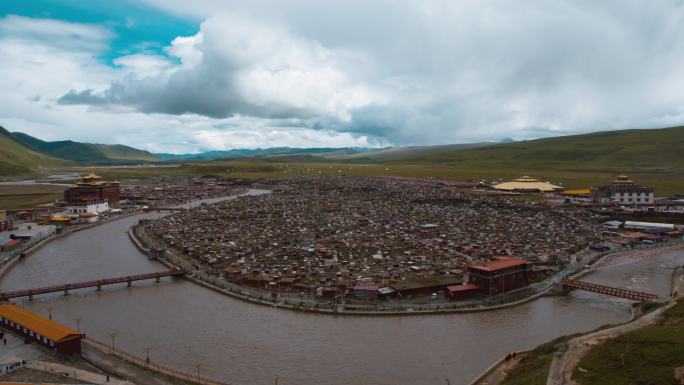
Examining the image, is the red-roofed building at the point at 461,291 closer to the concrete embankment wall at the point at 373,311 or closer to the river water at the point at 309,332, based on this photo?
the concrete embankment wall at the point at 373,311

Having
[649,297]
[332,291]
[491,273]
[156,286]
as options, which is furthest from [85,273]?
[649,297]

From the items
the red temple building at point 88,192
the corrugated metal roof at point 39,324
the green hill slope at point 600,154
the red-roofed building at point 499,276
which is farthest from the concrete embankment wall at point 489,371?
the green hill slope at point 600,154

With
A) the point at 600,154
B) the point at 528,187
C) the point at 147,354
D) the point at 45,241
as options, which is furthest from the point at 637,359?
the point at 600,154

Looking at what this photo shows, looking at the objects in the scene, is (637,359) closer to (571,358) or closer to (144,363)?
(571,358)

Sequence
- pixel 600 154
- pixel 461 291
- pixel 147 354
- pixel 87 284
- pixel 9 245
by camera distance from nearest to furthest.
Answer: pixel 147 354 < pixel 461 291 < pixel 87 284 < pixel 9 245 < pixel 600 154

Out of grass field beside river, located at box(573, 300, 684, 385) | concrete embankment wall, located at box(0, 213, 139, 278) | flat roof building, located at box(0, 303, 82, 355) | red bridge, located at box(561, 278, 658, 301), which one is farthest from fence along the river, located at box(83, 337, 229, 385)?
red bridge, located at box(561, 278, 658, 301)
